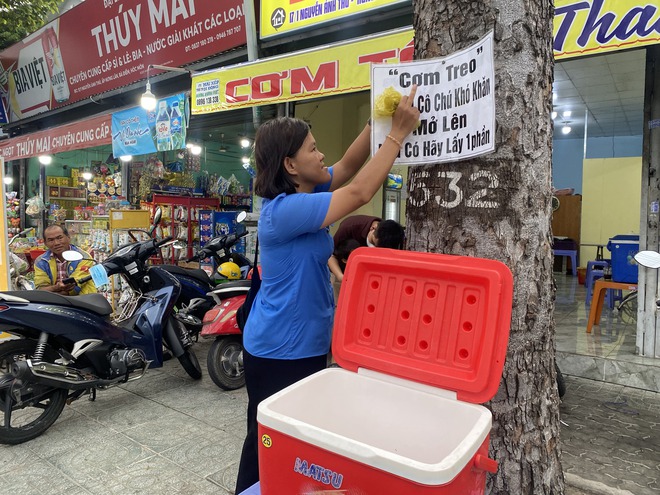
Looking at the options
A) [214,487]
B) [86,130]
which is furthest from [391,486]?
[86,130]

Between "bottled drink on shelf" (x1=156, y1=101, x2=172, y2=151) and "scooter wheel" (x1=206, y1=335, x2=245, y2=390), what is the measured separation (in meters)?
2.81

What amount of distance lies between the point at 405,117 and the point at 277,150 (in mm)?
470

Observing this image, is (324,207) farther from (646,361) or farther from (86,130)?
(86,130)

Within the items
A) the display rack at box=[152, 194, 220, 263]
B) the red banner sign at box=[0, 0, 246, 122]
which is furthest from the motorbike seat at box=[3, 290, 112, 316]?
the red banner sign at box=[0, 0, 246, 122]

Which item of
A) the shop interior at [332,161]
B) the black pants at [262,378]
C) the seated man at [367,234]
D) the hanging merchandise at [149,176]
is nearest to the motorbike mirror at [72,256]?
the seated man at [367,234]

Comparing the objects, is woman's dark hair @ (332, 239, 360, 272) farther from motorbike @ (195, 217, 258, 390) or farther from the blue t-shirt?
the blue t-shirt

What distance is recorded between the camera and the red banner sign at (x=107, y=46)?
21.5ft

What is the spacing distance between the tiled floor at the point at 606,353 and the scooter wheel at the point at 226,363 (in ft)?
10.1

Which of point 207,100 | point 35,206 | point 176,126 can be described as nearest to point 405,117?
point 207,100

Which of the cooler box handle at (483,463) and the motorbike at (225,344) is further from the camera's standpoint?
the motorbike at (225,344)

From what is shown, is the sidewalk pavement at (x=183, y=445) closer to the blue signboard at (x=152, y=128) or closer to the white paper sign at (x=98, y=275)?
the white paper sign at (x=98, y=275)

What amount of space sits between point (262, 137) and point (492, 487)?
4.59ft

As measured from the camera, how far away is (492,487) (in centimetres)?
149

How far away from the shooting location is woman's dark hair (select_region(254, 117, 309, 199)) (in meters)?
1.61
